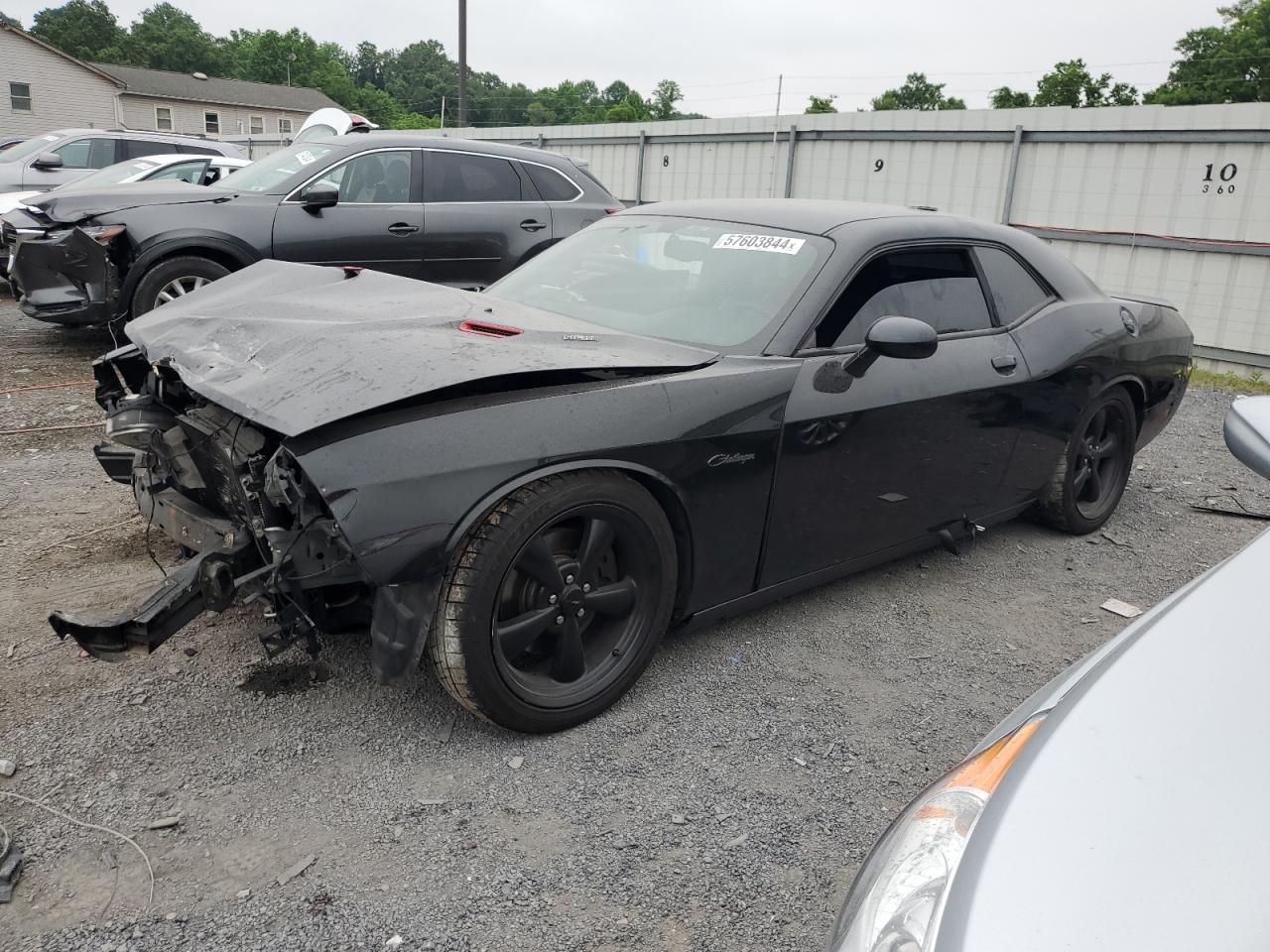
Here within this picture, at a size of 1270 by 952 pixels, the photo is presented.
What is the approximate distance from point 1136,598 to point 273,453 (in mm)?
3571

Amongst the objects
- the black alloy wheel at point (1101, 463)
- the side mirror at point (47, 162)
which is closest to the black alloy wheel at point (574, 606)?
the black alloy wheel at point (1101, 463)

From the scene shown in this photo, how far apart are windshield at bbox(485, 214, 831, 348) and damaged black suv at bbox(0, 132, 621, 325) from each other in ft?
11.8

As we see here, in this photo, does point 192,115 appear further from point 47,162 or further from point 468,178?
point 468,178

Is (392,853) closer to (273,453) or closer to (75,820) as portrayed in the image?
(75,820)

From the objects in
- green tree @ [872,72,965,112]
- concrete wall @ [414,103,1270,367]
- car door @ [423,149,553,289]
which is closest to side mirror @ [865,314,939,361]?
car door @ [423,149,553,289]

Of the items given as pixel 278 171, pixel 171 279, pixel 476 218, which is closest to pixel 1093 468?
pixel 476 218

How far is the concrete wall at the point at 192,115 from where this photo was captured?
45.8 metres

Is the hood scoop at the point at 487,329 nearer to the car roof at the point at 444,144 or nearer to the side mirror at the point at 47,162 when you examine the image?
the car roof at the point at 444,144

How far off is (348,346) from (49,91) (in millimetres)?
48896

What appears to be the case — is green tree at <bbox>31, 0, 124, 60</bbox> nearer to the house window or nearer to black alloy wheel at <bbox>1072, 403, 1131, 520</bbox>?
the house window

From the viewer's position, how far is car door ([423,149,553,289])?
738 cm

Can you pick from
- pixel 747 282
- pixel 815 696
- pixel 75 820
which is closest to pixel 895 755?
pixel 815 696

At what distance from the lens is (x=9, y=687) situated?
287 cm

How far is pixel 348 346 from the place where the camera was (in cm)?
268
